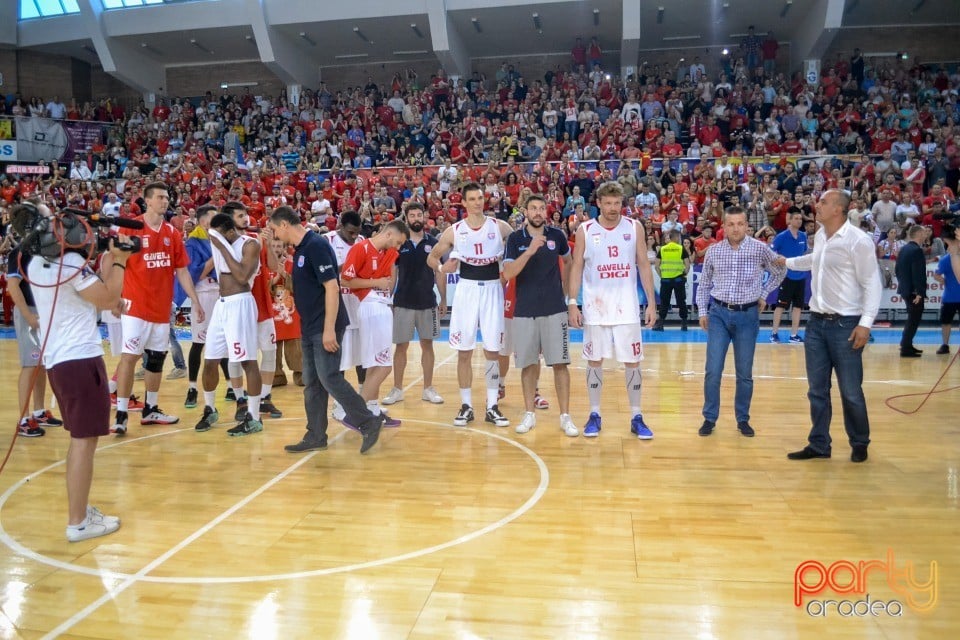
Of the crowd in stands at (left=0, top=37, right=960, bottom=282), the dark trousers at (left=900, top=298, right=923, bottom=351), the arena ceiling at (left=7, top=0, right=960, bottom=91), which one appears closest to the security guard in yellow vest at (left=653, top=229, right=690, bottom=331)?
the crowd in stands at (left=0, top=37, right=960, bottom=282)

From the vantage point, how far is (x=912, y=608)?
11.5 feet

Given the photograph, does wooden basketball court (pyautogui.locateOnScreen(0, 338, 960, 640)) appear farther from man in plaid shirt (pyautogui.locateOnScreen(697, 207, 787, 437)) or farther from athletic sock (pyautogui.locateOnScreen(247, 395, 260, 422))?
man in plaid shirt (pyautogui.locateOnScreen(697, 207, 787, 437))

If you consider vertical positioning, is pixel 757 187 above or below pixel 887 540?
above

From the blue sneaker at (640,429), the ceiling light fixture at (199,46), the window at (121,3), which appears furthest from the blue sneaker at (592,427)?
the ceiling light fixture at (199,46)

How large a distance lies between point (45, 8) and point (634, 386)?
3004 cm

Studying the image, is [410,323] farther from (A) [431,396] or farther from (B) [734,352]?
(B) [734,352]

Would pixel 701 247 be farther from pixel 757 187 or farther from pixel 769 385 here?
pixel 769 385

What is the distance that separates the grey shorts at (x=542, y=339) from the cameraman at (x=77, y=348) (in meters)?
3.41

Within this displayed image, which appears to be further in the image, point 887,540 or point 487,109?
point 487,109

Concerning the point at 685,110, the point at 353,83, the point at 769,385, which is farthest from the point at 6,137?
the point at 769,385

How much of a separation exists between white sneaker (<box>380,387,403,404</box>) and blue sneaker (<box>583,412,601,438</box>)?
2.44m

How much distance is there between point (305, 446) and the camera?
20.9ft

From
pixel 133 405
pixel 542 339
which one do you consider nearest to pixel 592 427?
pixel 542 339

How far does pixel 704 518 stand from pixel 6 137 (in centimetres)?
2817
